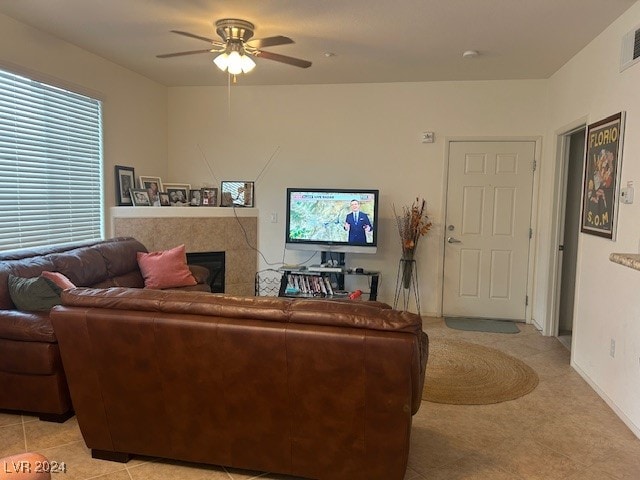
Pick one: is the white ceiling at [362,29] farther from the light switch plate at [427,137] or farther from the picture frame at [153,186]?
the picture frame at [153,186]

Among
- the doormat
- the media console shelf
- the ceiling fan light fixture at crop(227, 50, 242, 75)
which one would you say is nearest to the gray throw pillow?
the ceiling fan light fixture at crop(227, 50, 242, 75)

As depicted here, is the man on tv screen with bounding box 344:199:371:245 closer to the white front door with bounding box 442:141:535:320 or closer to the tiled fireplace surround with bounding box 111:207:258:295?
the white front door with bounding box 442:141:535:320

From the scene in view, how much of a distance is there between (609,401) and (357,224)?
108 inches

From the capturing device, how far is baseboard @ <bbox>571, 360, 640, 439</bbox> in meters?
2.81

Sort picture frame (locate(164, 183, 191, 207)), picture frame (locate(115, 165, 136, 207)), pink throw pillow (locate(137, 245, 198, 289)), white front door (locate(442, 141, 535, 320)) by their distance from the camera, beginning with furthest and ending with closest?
picture frame (locate(164, 183, 191, 207)) < white front door (locate(442, 141, 535, 320)) < picture frame (locate(115, 165, 136, 207)) < pink throw pillow (locate(137, 245, 198, 289))

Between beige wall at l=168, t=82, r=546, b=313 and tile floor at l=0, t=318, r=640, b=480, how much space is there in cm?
236

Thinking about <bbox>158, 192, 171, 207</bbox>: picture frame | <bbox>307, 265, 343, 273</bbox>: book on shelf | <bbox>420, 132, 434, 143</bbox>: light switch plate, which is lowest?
<bbox>307, 265, 343, 273</bbox>: book on shelf

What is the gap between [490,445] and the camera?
2.63 metres

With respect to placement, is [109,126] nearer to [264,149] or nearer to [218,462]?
[264,149]

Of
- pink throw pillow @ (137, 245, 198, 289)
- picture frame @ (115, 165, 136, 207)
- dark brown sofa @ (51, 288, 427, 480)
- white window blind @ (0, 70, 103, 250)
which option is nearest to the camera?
dark brown sofa @ (51, 288, 427, 480)

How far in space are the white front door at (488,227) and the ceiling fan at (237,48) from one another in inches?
100

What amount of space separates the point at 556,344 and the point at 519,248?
44.8 inches

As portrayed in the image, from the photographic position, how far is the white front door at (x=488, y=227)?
201 inches

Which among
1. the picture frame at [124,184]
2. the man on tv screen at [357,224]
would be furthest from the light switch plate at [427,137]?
the picture frame at [124,184]
